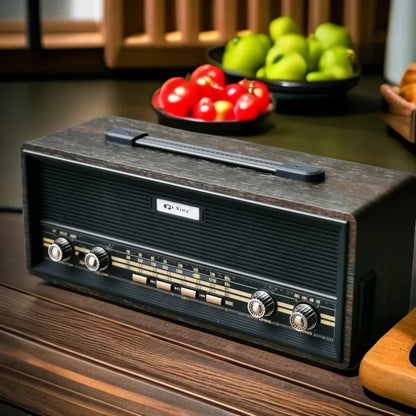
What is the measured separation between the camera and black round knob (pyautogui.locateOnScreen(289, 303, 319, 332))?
3.56ft

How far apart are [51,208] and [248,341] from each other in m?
0.29

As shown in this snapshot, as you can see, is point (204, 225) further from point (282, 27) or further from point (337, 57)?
point (282, 27)

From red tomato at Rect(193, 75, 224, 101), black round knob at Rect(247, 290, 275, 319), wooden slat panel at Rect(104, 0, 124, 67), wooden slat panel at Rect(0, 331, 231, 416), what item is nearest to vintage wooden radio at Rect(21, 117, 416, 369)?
black round knob at Rect(247, 290, 275, 319)

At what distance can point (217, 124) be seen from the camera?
1969mm

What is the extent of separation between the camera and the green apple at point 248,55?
225 centimetres

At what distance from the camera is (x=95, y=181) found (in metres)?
1.23

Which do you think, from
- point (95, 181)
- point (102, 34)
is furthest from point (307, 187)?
point (102, 34)

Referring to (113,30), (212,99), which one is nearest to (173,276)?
(212,99)

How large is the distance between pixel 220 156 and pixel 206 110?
79 centimetres

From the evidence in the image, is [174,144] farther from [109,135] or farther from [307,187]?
[307,187]

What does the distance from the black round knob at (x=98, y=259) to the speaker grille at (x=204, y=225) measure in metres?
0.02

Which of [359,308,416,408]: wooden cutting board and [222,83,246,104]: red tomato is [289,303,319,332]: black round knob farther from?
[222,83,246,104]: red tomato

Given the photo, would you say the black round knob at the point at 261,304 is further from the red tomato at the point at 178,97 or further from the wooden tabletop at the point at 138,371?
the red tomato at the point at 178,97

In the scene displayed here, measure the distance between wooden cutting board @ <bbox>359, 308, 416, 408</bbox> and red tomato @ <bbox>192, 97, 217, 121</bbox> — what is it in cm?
95
